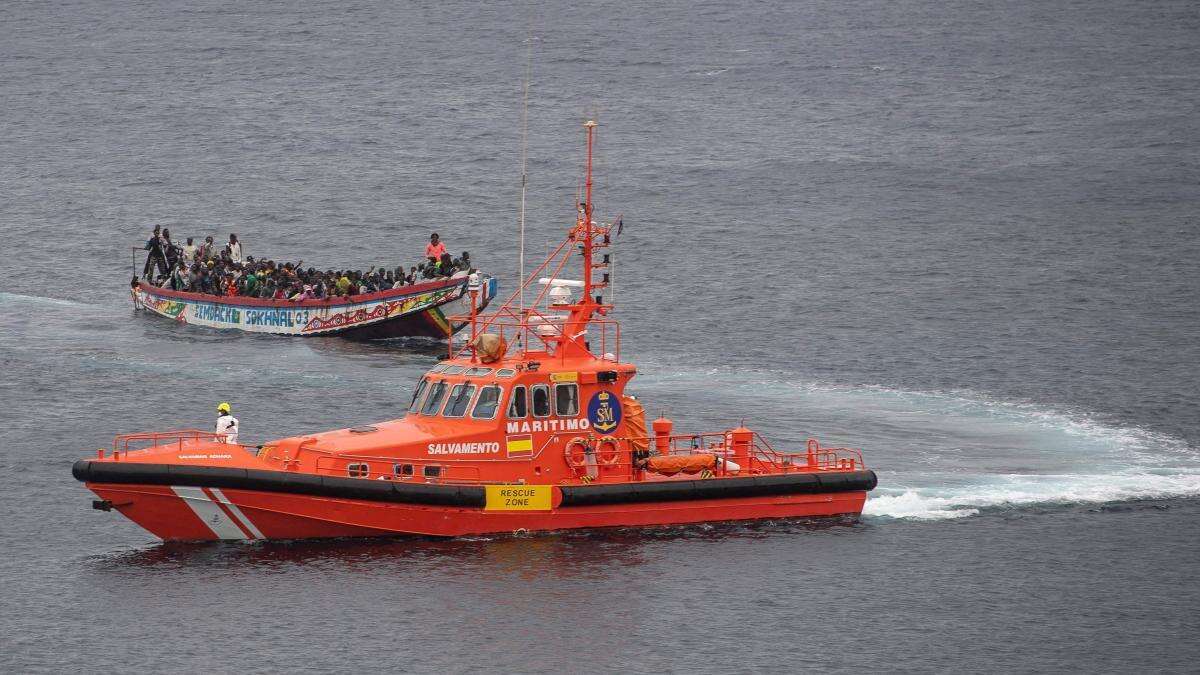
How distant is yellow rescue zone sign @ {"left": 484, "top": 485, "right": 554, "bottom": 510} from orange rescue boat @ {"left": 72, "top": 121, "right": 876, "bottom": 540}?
0.09ft

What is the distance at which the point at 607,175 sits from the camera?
289ft

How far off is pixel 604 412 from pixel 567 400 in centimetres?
87

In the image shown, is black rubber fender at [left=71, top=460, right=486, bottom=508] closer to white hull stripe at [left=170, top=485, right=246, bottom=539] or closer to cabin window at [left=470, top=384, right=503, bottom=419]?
white hull stripe at [left=170, top=485, right=246, bottom=539]

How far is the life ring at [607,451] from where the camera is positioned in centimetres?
3722

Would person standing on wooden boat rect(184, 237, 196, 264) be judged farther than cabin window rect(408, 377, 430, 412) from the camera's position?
Yes

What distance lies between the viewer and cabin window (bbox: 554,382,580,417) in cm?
3684

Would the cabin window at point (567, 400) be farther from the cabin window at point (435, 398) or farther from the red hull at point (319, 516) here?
the cabin window at point (435, 398)

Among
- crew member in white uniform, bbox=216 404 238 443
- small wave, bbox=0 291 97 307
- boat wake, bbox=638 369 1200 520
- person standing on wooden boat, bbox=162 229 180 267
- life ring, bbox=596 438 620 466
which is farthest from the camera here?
person standing on wooden boat, bbox=162 229 180 267

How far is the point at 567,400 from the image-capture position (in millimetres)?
37000

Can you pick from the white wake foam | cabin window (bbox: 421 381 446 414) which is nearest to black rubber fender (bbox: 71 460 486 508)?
cabin window (bbox: 421 381 446 414)

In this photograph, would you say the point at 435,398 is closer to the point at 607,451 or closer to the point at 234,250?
the point at 607,451

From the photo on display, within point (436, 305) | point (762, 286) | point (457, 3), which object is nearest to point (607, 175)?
point (762, 286)

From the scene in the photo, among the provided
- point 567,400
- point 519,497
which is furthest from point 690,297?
point 519,497

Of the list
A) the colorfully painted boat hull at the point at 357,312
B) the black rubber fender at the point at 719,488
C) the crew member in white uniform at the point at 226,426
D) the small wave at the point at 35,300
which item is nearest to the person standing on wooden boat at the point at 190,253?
the small wave at the point at 35,300
